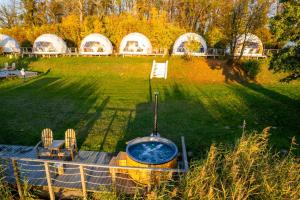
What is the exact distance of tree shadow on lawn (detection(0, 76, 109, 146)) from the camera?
407 inches

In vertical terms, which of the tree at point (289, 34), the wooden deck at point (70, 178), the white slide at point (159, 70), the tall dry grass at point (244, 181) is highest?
the tree at point (289, 34)

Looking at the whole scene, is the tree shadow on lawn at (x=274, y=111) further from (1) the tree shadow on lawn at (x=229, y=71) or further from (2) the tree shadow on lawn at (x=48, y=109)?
(2) the tree shadow on lawn at (x=48, y=109)

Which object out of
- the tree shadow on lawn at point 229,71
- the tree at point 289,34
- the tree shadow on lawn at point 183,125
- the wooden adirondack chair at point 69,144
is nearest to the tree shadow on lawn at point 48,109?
the wooden adirondack chair at point 69,144

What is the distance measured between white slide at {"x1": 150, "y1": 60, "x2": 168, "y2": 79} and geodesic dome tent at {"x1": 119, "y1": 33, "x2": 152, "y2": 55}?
15.0 ft

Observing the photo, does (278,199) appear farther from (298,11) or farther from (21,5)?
(21,5)

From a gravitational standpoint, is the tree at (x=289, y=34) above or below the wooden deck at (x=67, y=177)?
above

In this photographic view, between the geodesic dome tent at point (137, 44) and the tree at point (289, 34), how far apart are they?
18258 mm

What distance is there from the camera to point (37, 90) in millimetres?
17625

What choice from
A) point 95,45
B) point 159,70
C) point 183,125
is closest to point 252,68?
point 159,70

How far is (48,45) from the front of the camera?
29.1 m

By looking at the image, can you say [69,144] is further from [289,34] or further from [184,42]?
[184,42]

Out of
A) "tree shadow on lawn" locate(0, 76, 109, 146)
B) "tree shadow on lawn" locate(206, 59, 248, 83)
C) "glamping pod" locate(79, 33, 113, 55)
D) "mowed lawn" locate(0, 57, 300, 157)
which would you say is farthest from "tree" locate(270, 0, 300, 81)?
"glamping pod" locate(79, 33, 113, 55)

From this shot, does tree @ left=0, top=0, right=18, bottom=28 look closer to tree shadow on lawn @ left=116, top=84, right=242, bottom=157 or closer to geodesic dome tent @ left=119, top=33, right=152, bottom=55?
geodesic dome tent @ left=119, top=33, right=152, bottom=55

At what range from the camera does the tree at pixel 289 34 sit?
1022cm
